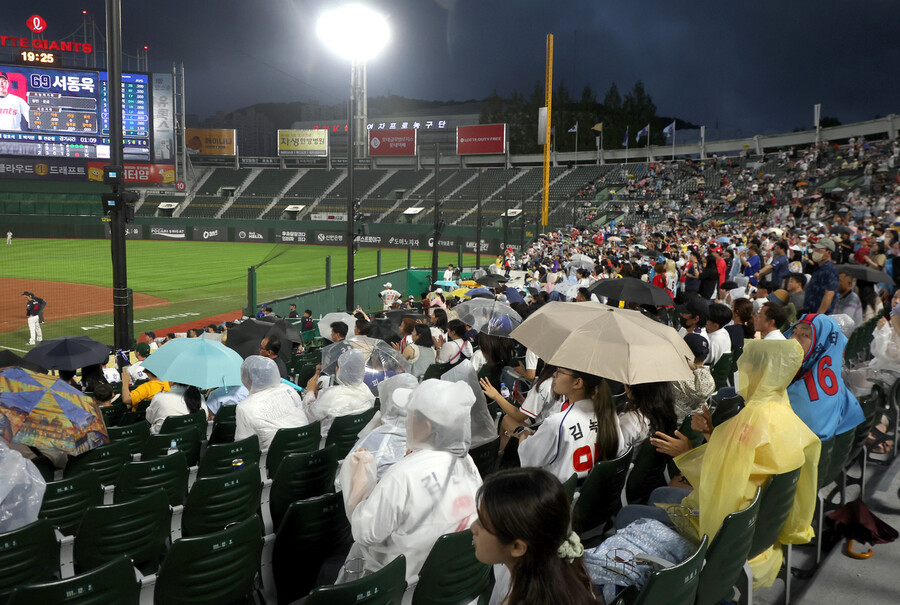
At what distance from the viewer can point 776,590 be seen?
4.27m

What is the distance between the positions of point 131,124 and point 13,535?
47724mm

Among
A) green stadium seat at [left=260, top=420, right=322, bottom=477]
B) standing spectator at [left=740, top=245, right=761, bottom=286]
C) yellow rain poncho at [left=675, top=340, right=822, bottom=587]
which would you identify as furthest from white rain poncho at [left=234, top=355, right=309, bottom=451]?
standing spectator at [left=740, top=245, right=761, bottom=286]

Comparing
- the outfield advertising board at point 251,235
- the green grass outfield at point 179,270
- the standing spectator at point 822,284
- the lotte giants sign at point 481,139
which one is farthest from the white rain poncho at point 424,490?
the lotte giants sign at point 481,139

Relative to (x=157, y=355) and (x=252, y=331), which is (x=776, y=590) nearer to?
(x=157, y=355)

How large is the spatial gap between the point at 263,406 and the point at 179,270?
33.7 meters

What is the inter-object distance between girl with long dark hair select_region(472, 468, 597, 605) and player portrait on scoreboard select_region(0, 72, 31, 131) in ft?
168

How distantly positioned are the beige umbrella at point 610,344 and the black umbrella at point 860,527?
1.44 metres

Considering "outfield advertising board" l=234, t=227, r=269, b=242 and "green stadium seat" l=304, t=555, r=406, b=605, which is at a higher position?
"outfield advertising board" l=234, t=227, r=269, b=242

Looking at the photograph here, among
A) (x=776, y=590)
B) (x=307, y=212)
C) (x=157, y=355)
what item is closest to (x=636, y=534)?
(x=776, y=590)

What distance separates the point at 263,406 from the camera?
5.72 meters

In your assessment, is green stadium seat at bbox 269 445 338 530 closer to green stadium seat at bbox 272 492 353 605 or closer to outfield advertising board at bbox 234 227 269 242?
green stadium seat at bbox 272 492 353 605

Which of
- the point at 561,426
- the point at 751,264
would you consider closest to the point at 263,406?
the point at 561,426

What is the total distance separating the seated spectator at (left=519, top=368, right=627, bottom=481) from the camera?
3916mm

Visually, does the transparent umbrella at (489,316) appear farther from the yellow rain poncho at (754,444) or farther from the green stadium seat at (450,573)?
the green stadium seat at (450,573)
